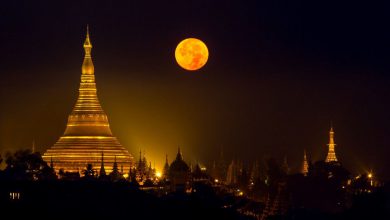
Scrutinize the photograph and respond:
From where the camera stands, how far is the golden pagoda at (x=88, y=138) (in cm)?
15962

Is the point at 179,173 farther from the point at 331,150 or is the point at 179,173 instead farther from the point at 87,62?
the point at 331,150

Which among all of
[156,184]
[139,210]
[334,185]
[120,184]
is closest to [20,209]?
[139,210]

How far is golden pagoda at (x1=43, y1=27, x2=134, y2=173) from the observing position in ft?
524

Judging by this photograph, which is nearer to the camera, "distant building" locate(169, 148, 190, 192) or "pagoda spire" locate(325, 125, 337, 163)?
"distant building" locate(169, 148, 190, 192)

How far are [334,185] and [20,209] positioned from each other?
53.8m

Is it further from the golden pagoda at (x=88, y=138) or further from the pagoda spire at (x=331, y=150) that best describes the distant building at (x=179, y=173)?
the pagoda spire at (x=331, y=150)

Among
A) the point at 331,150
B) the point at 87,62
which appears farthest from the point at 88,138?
the point at 331,150

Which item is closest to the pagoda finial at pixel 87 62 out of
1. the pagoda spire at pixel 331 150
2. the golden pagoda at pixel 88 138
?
the golden pagoda at pixel 88 138

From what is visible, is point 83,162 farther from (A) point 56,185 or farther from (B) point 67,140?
(A) point 56,185

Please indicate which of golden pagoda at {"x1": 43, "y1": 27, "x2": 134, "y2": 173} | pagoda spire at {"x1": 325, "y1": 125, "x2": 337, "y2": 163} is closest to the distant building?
golden pagoda at {"x1": 43, "y1": 27, "x2": 134, "y2": 173}

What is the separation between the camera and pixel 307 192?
5965 inches

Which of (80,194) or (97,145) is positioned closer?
(80,194)

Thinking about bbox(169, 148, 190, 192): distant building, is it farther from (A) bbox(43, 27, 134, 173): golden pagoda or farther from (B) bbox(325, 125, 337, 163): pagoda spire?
(B) bbox(325, 125, 337, 163): pagoda spire

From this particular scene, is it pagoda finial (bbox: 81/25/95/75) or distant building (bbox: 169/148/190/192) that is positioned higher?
pagoda finial (bbox: 81/25/95/75)
